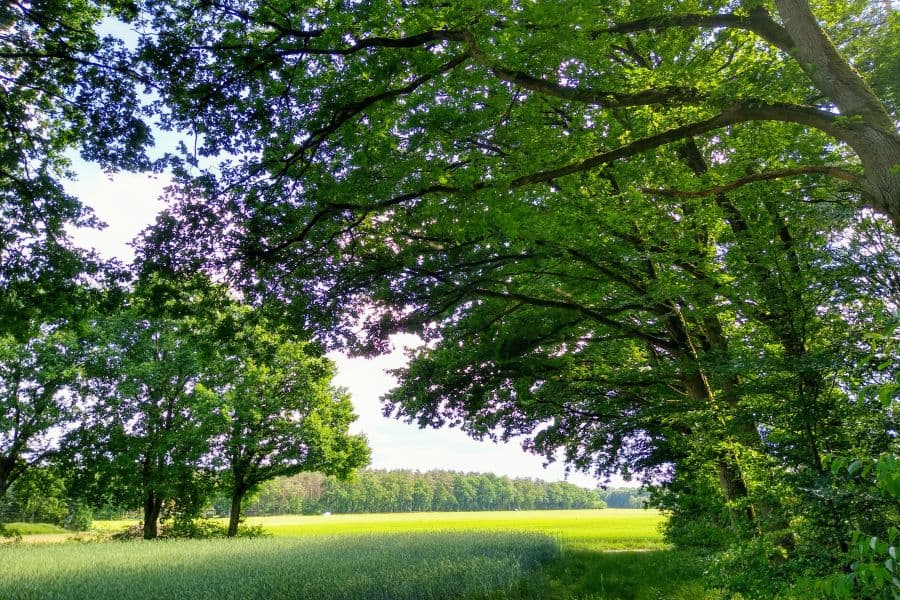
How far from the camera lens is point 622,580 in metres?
12.5

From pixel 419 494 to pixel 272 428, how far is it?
91880mm

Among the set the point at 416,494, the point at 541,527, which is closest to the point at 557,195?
the point at 541,527

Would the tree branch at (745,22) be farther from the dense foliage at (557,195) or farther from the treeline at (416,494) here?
the treeline at (416,494)

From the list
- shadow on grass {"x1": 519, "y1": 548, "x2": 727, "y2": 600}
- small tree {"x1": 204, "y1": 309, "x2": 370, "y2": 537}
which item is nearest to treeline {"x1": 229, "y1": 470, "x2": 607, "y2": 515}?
small tree {"x1": 204, "y1": 309, "x2": 370, "y2": 537}

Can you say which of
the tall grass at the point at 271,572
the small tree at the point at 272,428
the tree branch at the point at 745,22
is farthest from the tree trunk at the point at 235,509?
the tree branch at the point at 745,22

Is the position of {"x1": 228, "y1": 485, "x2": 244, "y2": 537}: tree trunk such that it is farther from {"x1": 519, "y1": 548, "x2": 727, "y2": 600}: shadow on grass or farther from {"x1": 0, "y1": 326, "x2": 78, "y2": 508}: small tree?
{"x1": 519, "y1": 548, "x2": 727, "y2": 600}: shadow on grass

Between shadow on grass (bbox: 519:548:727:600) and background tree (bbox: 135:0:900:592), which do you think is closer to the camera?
background tree (bbox: 135:0:900:592)

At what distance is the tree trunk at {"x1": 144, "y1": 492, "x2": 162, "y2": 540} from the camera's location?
86.7ft

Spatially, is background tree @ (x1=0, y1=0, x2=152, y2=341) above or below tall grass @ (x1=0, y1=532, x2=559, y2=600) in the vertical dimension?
above

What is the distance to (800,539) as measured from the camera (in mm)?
5652

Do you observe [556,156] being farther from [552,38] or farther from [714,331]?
[714,331]

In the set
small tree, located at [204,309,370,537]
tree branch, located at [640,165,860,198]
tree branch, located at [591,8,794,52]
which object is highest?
tree branch, located at [591,8,794,52]

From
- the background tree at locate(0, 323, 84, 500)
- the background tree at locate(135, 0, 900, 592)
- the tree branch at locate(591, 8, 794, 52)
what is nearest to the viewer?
the background tree at locate(135, 0, 900, 592)

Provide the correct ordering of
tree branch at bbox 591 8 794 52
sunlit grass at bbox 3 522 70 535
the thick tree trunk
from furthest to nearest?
sunlit grass at bbox 3 522 70 535 → tree branch at bbox 591 8 794 52 → the thick tree trunk
